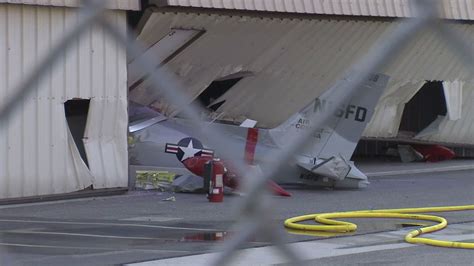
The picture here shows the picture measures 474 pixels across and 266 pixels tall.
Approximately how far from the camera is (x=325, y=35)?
60.2 feet

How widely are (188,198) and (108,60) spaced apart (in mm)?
2759

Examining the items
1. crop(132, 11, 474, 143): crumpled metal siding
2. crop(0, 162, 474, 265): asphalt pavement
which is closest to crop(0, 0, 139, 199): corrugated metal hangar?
crop(0, 162, 474, 265): asphalt pavement

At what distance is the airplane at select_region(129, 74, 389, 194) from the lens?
1515 centimetres

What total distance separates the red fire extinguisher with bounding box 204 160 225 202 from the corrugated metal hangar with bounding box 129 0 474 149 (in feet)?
8.55

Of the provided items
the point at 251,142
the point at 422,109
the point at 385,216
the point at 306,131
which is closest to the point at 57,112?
the point at 251,142

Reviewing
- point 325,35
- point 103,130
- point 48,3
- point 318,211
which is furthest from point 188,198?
point 325,35

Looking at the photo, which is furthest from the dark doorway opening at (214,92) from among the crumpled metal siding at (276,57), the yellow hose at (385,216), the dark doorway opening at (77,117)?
the yellow hose at (385,216)

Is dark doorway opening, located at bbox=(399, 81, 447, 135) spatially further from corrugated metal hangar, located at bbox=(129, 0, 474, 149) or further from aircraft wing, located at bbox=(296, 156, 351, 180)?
aircraft wing, located at bbox=(296, 156, 351, 180)

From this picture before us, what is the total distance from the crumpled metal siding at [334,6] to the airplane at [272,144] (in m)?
2.06

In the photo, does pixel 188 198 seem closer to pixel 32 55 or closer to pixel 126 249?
pixel 32 55

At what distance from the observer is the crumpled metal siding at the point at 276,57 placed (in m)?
17.0

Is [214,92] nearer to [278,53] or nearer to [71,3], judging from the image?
[278,53]

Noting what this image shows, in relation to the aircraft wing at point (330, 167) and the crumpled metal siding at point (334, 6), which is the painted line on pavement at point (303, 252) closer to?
the aircraft wing at point (330, 167)

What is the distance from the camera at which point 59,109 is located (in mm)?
14516
